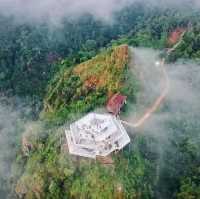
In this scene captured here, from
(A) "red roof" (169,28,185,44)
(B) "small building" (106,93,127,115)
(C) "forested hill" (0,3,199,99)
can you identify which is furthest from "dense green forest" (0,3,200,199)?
(B) "small building" (106,93,127,115)

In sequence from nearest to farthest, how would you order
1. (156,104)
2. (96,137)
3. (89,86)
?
(96,137) < (156,104) < (89,86)

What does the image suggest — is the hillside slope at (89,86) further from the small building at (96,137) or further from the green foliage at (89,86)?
the small building at (96,137)

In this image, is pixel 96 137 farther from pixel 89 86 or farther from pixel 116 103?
pixel 89 86

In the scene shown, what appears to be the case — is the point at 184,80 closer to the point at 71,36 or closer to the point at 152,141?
the point at 152,141

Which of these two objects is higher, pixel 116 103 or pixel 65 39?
pixel 116 103

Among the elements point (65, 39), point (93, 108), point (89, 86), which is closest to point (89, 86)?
point (89, 86)

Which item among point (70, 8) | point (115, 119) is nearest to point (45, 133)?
point (115, 119)
